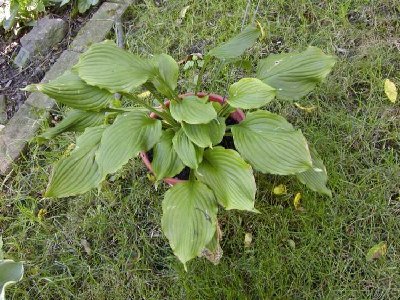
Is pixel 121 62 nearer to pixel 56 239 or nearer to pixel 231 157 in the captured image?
pixel 231 157

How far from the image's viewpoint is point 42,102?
246 cm

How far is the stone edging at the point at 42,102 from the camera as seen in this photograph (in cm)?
235

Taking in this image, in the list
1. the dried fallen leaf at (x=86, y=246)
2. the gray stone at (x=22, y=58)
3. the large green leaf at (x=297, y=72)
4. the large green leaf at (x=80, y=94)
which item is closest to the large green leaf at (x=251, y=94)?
the large green leaf at (x=297, y=72)

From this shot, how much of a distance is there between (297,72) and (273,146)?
31cm

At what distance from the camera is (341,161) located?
2.06 meters

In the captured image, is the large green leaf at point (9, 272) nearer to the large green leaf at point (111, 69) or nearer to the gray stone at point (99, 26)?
the large green leaf at point (111, 69)

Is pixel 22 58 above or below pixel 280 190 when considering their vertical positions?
above

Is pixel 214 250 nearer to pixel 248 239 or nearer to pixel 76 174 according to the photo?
pixel 248 239

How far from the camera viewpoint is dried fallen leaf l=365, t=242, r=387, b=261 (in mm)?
1856

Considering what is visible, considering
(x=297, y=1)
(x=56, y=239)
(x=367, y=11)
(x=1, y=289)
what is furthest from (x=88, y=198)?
(x=367, y=11)

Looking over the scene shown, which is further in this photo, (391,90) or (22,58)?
(22,58)

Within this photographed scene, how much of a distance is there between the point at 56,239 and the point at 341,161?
3.96 feet

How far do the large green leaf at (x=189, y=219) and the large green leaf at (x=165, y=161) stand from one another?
2.4 inches

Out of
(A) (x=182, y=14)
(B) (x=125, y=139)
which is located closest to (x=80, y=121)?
(B) (x=125, y=139)
